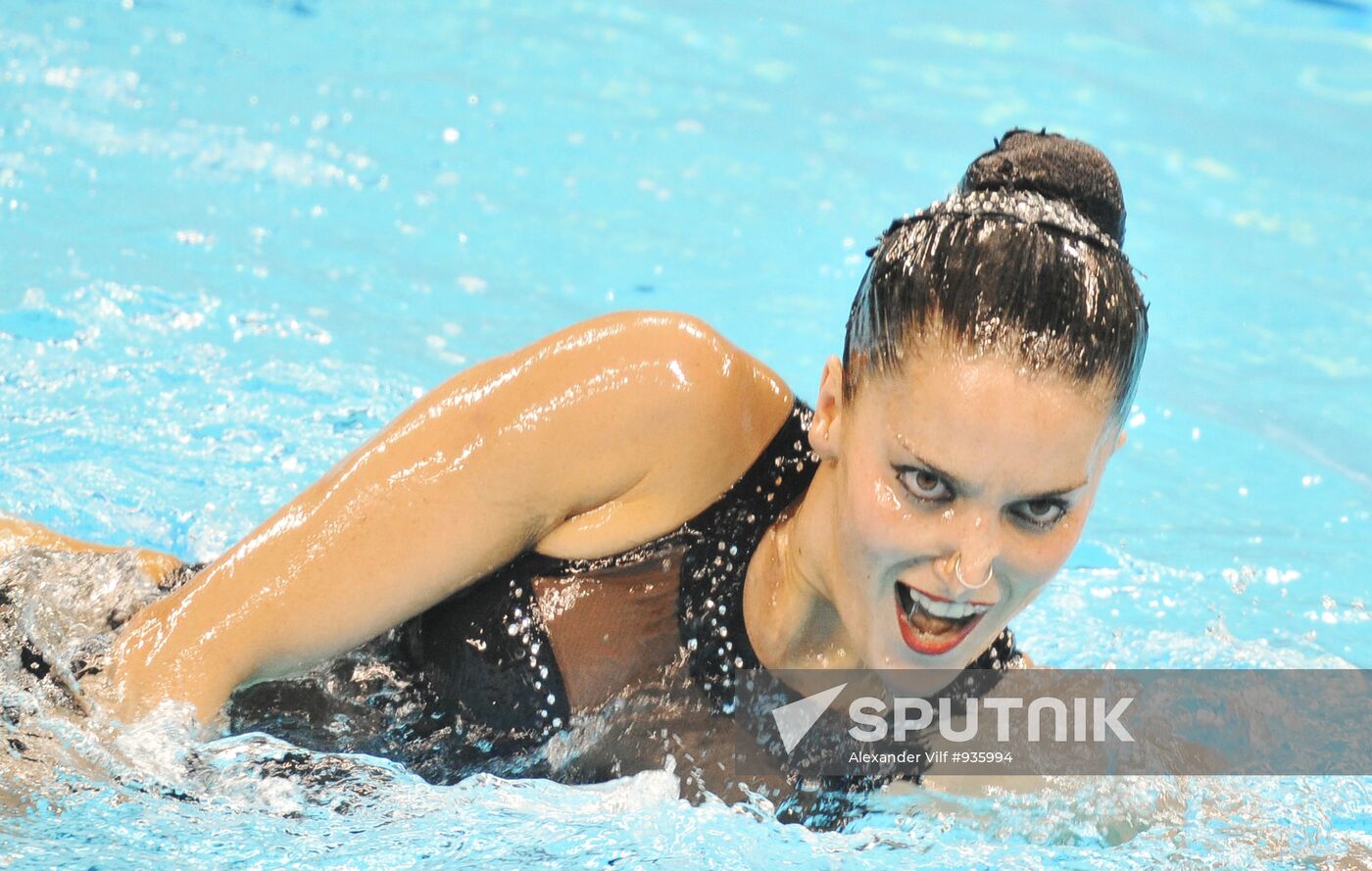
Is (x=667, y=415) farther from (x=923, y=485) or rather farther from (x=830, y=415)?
(x=923, y=485)

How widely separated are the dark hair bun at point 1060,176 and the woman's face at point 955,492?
0.27 meters

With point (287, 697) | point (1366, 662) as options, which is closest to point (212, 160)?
point (287, 697)

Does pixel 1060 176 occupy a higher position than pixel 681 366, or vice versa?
pixel 1060 176

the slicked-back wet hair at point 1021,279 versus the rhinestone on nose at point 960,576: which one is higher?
the slicked-back wet hair at point 1021,279

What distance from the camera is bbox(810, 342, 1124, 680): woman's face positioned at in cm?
202

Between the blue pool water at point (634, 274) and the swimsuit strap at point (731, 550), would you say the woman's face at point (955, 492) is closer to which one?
the swimsuit strap at point (731, 550)

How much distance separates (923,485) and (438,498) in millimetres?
692

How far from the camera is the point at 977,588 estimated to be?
6.82ft

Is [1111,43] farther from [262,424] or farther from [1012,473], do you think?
[1012,473]

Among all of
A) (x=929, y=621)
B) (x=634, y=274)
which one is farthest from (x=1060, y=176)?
(x=634, y=274)

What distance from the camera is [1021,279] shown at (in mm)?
2039

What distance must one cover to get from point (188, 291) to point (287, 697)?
2.62 metres

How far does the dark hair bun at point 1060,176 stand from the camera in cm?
214

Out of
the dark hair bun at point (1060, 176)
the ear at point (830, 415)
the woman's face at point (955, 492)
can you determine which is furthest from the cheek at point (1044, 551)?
the dark hair bun at point (1060, 176)
